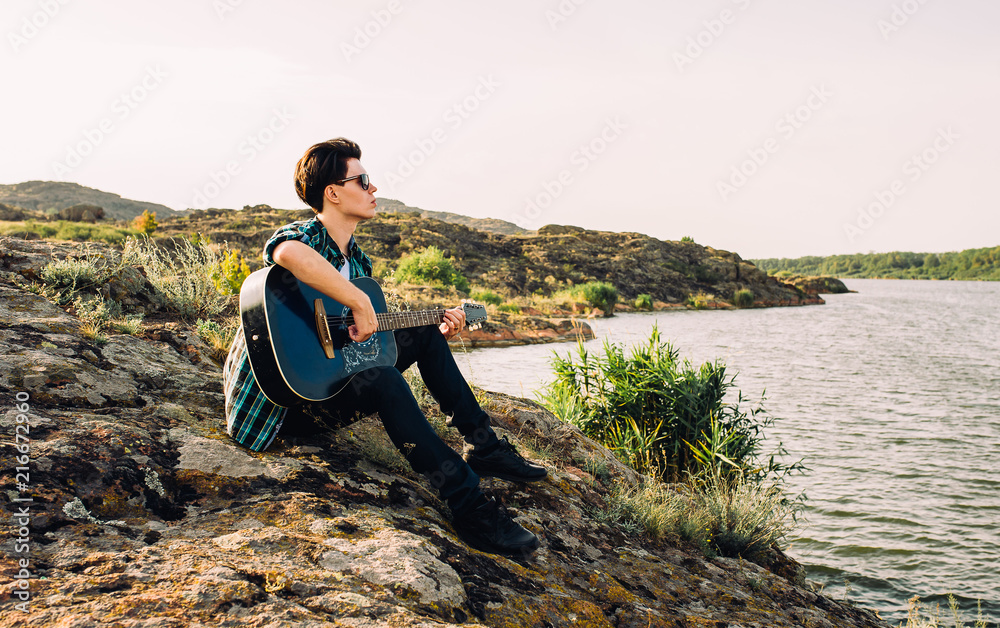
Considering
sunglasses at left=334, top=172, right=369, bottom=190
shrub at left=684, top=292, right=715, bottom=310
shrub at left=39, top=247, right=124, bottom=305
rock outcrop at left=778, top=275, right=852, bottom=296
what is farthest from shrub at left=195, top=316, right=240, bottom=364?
rock outcrop at left=778, top=275, right=852, bottom=296

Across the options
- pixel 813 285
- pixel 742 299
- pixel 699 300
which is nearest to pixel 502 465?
pixel 699 300

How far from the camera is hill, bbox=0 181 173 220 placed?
7028 centimetres

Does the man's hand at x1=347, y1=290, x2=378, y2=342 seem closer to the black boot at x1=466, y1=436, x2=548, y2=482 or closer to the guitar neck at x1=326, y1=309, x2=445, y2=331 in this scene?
the guitar neck at x1=326, y1=309, x2=445, y2=331

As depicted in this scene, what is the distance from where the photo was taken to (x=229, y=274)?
6.41 m

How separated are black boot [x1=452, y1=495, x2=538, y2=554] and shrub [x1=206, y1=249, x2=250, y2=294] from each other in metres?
4.45

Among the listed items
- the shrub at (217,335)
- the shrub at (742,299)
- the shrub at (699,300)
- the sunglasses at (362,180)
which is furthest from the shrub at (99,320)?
the shrub at (742,299)

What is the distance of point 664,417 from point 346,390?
4.04 meters

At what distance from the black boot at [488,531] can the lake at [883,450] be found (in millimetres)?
3571

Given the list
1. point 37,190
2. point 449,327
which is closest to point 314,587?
point 449,327

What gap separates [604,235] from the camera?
54594 mm

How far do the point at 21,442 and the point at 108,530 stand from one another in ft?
1.76

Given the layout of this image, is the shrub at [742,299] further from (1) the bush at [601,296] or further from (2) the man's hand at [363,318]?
(2) the man's hand at [363,318]

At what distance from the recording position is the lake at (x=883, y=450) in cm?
533

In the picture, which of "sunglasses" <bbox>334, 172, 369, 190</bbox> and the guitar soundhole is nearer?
the guitar soundhole
